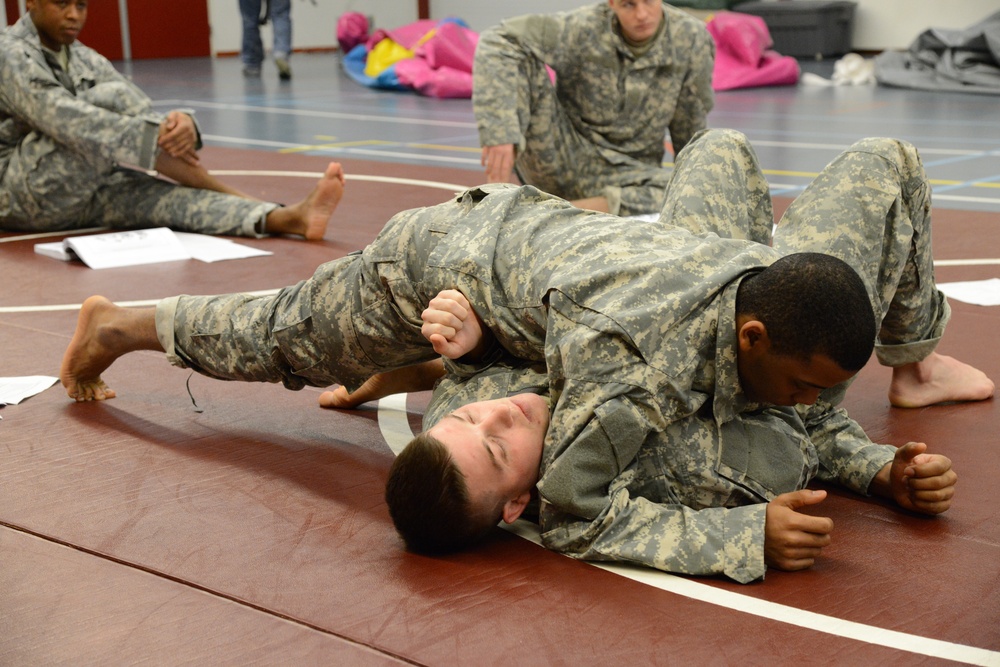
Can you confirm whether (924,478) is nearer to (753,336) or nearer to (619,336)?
(753,336)

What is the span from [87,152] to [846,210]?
123 inches

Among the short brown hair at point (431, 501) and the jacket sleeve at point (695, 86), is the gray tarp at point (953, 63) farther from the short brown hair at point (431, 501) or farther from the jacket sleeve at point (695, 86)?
the short brown hair at point (431, 501)

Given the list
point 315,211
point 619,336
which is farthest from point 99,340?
point 315,211

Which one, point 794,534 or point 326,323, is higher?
point 326,323

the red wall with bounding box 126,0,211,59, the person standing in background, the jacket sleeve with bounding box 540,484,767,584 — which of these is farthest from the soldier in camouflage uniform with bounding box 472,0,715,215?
the red wall with bounding box 126,0,211,59

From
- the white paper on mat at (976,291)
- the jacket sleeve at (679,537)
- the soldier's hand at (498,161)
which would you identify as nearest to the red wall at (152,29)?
the soldier's hand at (498,161)

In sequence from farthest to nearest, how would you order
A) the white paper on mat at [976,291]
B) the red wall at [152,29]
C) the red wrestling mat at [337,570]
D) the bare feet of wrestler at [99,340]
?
the red wall at [152,29], the white paper on mat at [976,291], the bare feet of wrestler at [99,340], the red wrestling mat at [337,570]

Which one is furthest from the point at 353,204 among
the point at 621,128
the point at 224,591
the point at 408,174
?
the point at 224,591

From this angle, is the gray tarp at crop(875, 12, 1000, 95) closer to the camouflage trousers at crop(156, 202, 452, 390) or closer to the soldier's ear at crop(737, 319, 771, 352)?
the camouflage trousers at crop(156, 202, 452, 390)

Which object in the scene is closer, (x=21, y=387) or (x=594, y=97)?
(x=21, y=387)

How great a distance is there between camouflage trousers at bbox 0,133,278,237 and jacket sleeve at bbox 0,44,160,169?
0.14 m

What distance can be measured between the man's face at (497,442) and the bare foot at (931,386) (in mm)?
1105

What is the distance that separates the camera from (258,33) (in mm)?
11836

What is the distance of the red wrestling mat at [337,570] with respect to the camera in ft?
5.48
